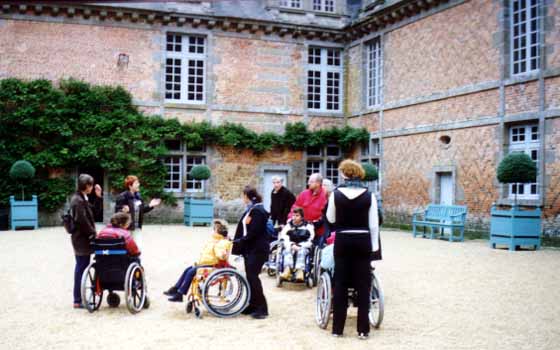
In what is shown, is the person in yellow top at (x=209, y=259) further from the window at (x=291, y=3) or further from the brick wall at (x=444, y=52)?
the window at (x=291, y=3)

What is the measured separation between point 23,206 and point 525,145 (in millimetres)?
13112

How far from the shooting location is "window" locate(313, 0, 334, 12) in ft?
68.4

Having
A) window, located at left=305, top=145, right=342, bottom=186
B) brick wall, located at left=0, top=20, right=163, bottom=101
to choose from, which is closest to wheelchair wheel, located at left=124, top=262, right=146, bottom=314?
brick wall, located at left=0, top=20, right=163, bottom=101

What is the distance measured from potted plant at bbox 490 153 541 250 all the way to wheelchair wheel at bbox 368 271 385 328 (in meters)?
7.41

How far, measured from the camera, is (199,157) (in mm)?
19609

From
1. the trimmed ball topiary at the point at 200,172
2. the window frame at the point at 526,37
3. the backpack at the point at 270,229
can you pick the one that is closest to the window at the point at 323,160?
the trimmed ball topiary at the point at 200,172

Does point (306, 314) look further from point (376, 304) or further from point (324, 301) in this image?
point (376, 304)

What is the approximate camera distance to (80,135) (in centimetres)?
1808

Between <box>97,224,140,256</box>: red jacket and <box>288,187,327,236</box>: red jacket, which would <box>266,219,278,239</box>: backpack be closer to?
<box>288,187,327,236</box>: red jacket

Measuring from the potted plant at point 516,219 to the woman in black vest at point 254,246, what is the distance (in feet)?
25.0

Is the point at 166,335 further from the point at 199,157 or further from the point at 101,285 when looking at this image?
the point at 199,157

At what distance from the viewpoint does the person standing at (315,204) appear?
25.1 feet

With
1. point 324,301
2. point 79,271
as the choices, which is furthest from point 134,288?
point 324,301

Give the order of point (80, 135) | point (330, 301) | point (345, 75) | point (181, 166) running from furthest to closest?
1. point (345, 75)
2. point (181, 166)
3. point (80, 135)
4. point (330, 301)
